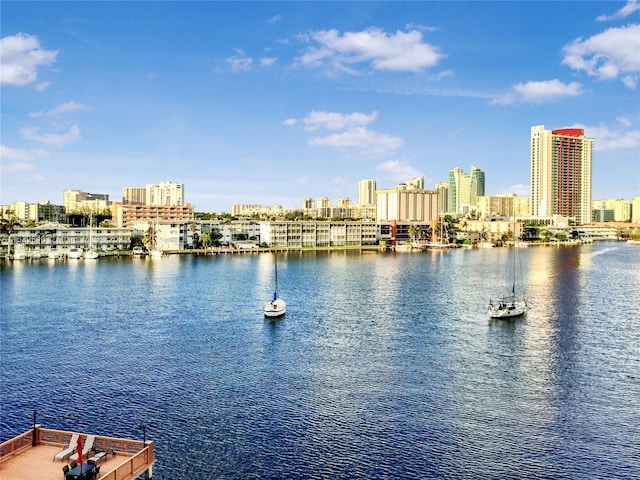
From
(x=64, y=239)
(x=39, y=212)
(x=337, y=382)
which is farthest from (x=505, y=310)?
(x=39, y=212)

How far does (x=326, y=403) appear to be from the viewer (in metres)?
25.0

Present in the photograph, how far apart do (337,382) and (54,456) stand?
1412cm

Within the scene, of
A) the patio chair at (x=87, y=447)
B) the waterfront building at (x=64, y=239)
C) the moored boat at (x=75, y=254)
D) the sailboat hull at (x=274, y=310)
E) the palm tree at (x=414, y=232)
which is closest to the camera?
the patio chair at (x=87, y=447)

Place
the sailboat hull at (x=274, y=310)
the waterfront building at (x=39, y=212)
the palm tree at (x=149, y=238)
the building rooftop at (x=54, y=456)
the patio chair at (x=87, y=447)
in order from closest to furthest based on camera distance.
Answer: the building rooftop at (x=54, y=456)
the patio chair at (x=87, y=447)
the sailboat hull at (x=274, y=310)
the palm tree at (x=149, y=238)
the waterfront building at (x=39, y=212)

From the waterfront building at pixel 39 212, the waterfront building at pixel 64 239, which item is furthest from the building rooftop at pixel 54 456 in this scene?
the waterfront building at pixel 39 212

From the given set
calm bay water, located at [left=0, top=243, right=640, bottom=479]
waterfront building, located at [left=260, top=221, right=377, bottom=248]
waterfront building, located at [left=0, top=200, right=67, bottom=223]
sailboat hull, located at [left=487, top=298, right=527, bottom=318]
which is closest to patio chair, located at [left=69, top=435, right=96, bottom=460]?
calm bay water, located at [left=0, top=243, right=640, bottom=479]

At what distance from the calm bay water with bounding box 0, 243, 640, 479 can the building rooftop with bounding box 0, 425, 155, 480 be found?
6.79 ft

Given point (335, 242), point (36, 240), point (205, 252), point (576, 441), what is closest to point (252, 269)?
point (205, 252)

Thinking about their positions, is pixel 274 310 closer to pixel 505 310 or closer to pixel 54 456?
pixel 505 310

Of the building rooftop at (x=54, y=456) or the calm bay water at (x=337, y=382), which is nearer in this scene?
the building rooftop at (x=54, y=456)

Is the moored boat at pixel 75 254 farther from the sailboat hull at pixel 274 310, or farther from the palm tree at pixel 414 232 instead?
the palm tree at pixel 414 232

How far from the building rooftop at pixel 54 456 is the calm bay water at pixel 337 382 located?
81.4 inches

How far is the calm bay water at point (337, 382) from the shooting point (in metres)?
20.0

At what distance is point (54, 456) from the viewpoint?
16688 mm
